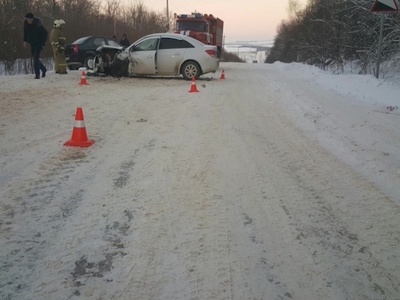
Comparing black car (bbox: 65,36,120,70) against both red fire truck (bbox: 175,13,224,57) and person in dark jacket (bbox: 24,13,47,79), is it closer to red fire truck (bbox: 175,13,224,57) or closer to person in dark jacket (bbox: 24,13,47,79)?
red fire truck (bbox: 175,13,224,57)

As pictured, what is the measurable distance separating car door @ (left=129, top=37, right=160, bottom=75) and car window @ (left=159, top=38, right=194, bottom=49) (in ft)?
0.72

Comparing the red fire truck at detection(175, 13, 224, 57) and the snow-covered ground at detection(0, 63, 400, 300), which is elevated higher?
the red fire truck at detection(175, 13, 224, 57)

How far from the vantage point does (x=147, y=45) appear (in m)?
12.8

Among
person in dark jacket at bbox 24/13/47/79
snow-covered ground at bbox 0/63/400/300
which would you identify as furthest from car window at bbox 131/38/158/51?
snow-covered ground at bbox 0/63/400/300

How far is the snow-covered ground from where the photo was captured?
239cm

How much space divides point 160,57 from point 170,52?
406 mm

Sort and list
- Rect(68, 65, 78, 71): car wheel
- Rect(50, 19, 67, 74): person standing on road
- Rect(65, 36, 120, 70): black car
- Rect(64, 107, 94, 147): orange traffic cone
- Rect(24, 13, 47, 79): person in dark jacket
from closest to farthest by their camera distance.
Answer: Rect(64, 107, 94, 147): orange traffic cone
Rect(24, 13, 47, 79): person in dark jacket
Rect(50, 19, 67, 74): person standing on road
Rect(65, 36, 120, 70): black car
Rect(68, 65, 78, 71): car wheel

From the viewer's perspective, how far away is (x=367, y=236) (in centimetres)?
297

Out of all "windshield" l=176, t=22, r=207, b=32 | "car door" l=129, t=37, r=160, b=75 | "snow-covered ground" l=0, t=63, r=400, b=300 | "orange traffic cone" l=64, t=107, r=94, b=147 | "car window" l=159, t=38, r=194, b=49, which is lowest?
"snow-covered ground" l=0, t=63, r=400, b=300

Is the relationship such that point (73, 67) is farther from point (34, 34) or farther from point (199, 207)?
point (199, 207)

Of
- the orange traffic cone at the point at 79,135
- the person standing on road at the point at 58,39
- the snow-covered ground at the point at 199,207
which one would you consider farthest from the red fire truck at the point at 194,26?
the orange traffic cone at the point at 79,135

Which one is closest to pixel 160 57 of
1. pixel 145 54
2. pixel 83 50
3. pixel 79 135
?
pixel 145 54

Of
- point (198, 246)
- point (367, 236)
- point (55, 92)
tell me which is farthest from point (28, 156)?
point (55, 92)

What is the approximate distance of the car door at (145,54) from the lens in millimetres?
12773
